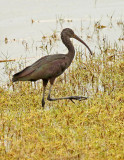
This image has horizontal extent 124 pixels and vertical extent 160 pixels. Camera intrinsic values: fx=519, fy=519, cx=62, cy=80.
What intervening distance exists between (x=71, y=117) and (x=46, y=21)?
29.7 ft

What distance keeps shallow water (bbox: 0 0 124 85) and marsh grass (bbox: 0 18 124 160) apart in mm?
1438

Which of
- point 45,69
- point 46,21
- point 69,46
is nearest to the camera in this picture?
point 45,69

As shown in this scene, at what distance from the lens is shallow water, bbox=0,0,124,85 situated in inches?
498

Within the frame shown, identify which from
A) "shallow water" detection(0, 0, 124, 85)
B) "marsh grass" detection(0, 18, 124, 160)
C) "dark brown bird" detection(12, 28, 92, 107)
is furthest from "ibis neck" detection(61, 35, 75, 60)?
"shallow water" detection(0, 0, 124, 85)

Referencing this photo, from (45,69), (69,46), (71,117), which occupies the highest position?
(69,46)

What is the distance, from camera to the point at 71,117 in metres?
7.28

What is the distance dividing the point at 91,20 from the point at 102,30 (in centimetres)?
142

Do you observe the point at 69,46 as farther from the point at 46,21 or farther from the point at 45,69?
the point at 46,21

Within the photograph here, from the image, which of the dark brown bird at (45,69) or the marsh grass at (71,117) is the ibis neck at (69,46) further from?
the marsh grass at (71,117)

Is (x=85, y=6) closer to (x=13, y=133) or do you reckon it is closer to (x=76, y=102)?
(x=76, y=102)

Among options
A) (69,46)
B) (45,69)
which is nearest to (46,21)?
(69,46)

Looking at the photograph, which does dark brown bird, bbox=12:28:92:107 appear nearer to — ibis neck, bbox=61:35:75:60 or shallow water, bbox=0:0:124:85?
ibis neck, bbox=61:35:75:60

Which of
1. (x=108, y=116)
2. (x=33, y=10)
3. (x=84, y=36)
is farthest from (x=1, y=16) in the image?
(x=108, y=116)

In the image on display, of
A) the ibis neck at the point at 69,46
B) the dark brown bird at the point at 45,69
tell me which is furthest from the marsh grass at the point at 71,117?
the ibis neck at the point at 69,46
